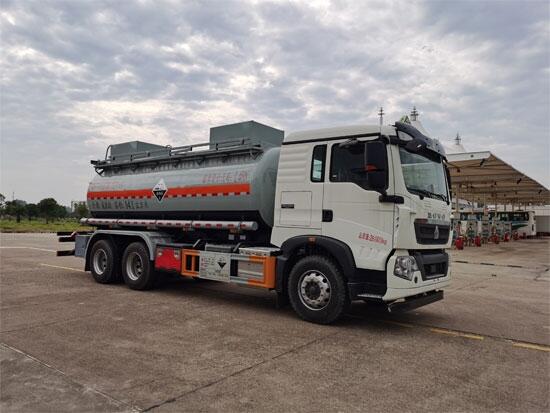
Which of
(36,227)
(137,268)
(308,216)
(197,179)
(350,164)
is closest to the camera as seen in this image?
(350,164)

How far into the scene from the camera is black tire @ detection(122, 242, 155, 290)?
9.29 meters

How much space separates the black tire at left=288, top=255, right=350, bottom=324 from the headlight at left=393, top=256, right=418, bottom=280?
0.81 m

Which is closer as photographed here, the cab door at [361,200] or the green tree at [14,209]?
the cab door at [361,200]

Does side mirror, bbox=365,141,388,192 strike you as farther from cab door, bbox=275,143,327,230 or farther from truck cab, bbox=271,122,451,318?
cab door, bbox=275,143,327,230

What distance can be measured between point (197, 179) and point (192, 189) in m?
0.23

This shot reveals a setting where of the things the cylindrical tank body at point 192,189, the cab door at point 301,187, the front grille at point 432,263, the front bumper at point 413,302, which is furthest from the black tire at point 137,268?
the front grille at point 432,263

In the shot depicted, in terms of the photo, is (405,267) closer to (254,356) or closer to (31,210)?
(254,356)

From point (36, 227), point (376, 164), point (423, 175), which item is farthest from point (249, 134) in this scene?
point (36, 227)

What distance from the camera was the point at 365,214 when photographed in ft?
20.6

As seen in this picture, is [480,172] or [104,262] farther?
[480,172]

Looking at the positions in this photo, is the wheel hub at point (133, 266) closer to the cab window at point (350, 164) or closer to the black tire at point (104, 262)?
the black tire at point (104, 262)

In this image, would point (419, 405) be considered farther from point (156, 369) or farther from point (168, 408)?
point (156, 369)

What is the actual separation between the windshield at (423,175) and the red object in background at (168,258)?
4.77m

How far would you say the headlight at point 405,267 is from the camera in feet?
19.6
